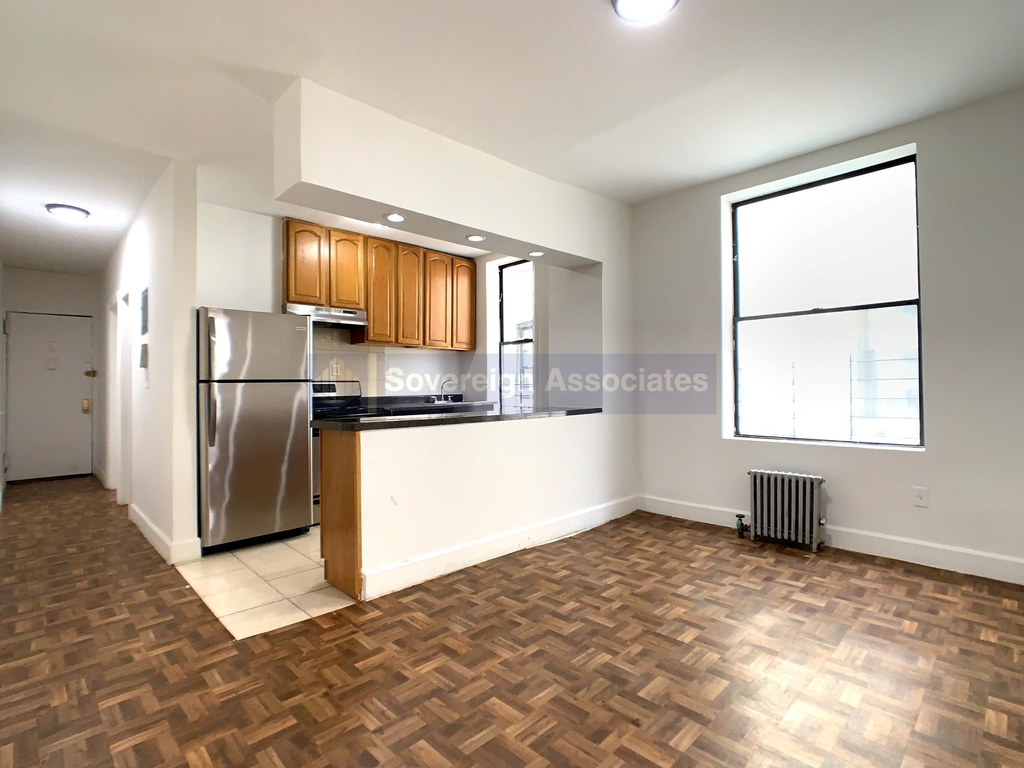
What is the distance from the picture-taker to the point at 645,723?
168cm

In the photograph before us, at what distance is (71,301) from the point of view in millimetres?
6500

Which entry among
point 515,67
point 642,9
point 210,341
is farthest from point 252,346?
point 642,9

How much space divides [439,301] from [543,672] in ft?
13.9

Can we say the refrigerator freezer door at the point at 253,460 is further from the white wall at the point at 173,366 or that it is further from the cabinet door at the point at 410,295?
the cabinet door at the point at 410,295

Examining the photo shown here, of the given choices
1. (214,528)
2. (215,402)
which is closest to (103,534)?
(214,528)

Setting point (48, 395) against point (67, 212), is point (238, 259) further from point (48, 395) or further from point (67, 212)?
point (48, 395)

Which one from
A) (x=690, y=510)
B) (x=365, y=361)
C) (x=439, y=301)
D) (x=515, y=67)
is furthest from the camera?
(x=439, y=301)

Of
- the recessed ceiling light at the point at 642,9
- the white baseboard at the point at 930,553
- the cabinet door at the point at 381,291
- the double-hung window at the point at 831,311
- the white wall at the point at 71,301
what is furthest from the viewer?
the white wall at the point at 71,301

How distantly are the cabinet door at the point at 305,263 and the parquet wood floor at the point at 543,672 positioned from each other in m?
2.42

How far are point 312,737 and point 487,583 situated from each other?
1.35 meters

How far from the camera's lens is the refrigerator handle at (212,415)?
350cm

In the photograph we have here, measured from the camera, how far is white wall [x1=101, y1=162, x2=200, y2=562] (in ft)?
11.2

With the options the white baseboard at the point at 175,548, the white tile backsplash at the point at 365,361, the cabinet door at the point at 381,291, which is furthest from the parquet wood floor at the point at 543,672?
the cabinet door at the point at 381,291

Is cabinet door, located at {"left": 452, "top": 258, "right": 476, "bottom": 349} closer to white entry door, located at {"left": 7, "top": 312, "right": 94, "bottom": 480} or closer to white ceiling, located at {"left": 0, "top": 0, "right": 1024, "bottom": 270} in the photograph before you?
white ceiling, located at {"left": 0, "top": 0, "right": 1024, "bottom": 270}
